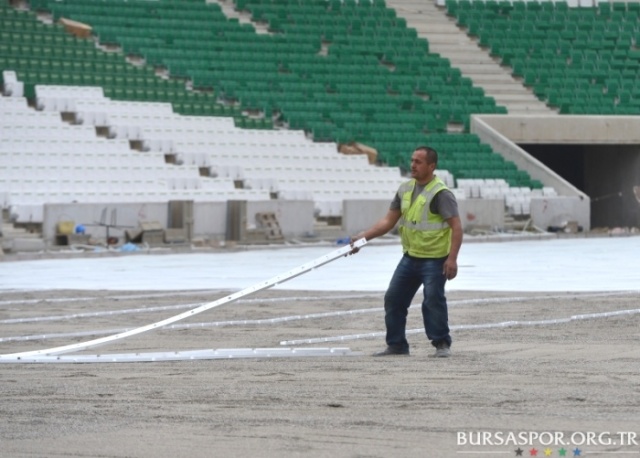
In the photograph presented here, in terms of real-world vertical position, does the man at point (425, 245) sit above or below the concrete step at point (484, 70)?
below

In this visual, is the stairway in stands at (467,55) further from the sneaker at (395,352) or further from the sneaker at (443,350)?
the sneaker at (443,350)

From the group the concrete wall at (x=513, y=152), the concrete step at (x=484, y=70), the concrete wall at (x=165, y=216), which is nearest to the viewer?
the concrete wall at (x=165, y=216)

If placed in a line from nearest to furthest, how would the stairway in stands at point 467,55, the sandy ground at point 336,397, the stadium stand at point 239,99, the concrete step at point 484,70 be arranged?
the sandy ground at point 336,397, the stadium stand at point 239,99, the stairway in stands at point 467,55, the concrete step at point 484,70

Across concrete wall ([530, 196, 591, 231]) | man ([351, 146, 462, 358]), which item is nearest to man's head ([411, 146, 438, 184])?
man ([351, 146, 462, 358])

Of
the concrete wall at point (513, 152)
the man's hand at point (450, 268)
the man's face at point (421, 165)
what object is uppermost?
the man's face at point (421, 165)

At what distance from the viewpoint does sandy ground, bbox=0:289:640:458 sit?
8055mm

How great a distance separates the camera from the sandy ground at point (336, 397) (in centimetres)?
805

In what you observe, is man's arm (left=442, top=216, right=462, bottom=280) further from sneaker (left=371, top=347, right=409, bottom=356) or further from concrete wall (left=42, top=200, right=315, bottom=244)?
concrete wall (left=42, top=200, right=315, bottom=244)

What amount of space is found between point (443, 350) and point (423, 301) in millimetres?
440

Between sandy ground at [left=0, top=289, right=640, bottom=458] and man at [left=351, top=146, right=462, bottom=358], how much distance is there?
312 mm

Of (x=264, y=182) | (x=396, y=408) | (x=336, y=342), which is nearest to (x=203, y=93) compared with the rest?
(x=264, y=182)

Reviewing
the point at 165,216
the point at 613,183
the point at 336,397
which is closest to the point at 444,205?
the point at 336,397

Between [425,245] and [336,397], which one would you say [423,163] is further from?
[336,397]

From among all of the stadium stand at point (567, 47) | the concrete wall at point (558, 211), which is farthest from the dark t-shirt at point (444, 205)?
the stadium stand at point (567, 47)
